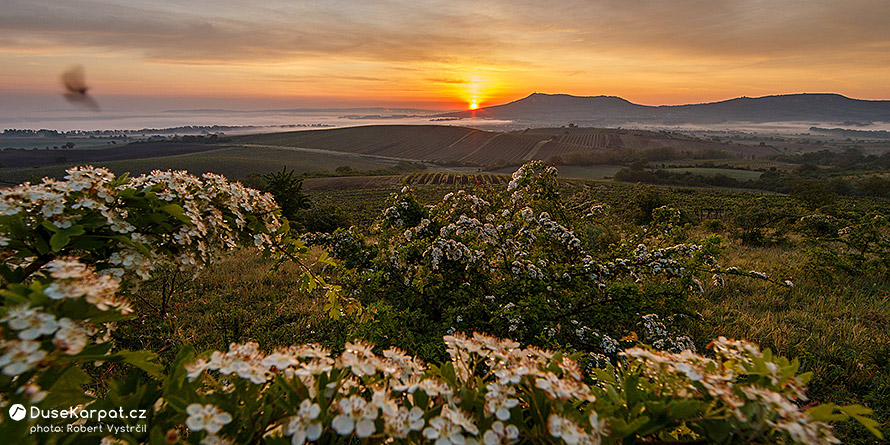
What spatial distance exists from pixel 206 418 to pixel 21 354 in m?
0.49

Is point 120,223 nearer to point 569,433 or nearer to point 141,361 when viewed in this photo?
point 141,361

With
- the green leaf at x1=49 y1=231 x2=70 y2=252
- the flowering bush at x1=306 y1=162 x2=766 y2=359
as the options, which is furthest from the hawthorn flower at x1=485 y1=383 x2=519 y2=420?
the flowering bush at x1=306 y1=162 x2=766 y2=359

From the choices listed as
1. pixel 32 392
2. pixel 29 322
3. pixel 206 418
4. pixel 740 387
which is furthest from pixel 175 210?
pixel 740 387

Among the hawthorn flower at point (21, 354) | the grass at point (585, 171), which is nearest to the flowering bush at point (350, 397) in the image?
the hawthorn flower at point (21, 354)

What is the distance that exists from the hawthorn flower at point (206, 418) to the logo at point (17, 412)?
0.45 metres

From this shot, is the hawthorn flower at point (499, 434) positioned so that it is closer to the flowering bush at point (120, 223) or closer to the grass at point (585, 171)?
the flowering bush at point (120, 223)

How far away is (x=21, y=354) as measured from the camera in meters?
0.98

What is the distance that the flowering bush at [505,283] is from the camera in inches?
152

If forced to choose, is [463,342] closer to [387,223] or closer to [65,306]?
[65,306]

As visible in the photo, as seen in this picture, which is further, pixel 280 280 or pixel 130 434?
pixel 280 280

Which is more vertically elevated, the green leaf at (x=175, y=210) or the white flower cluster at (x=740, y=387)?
the green leaf at (x=175, y=210)

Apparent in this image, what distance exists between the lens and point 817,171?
85.4 metres

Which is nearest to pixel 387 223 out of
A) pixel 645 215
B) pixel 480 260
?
pixel 480 260

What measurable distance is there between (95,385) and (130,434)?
4.29 m
